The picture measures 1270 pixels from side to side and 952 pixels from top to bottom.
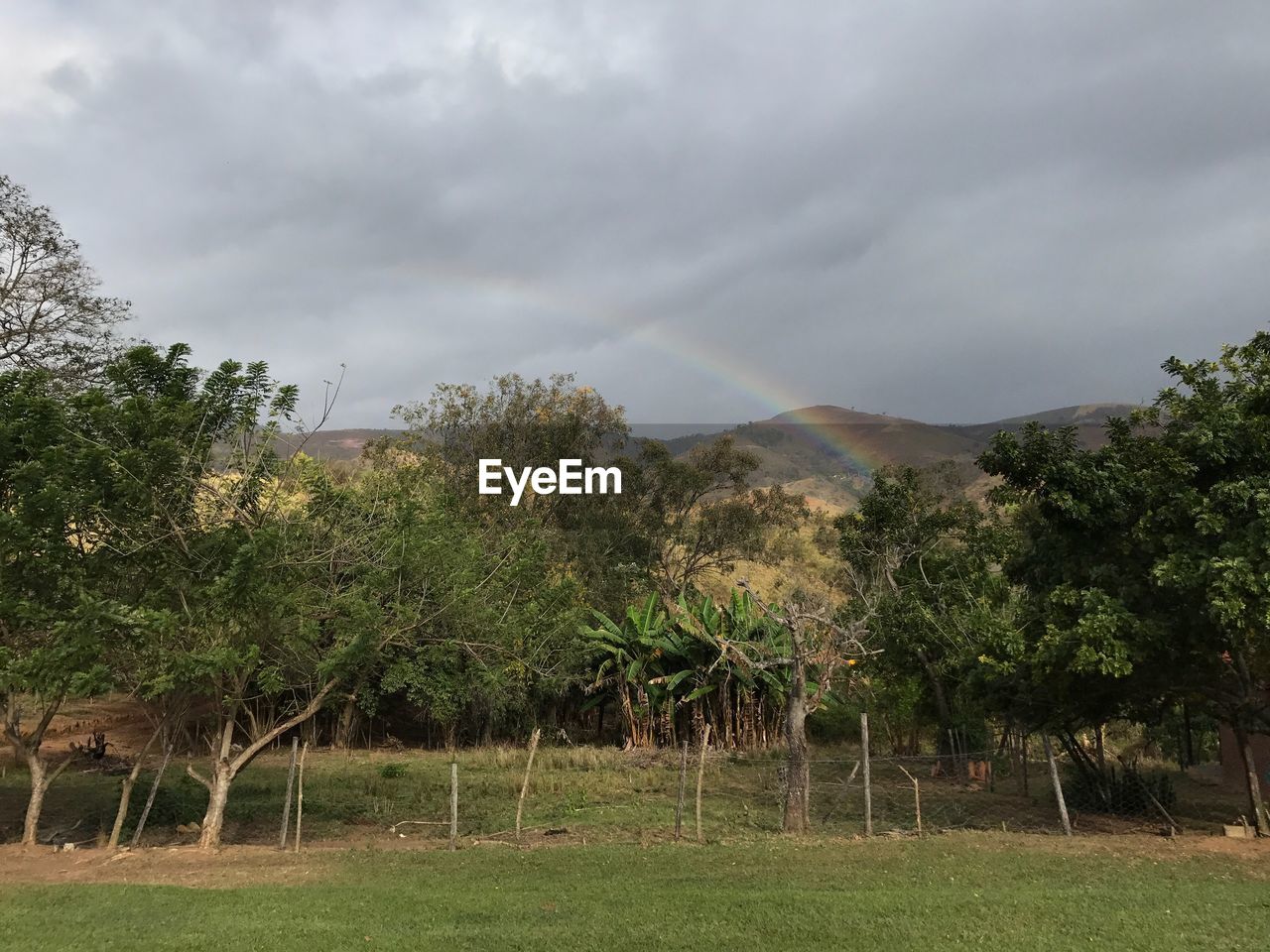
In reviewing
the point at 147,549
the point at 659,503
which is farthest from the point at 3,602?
the point at 659,503

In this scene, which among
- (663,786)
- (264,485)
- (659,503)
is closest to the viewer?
(264,485)

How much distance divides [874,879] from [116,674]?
10885 mm

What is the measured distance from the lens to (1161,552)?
12375mm

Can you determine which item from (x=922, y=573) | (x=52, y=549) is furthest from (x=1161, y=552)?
(x=52, y=549)

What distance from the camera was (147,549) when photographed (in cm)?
1177

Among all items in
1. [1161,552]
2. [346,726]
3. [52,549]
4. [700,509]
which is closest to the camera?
[52,549]

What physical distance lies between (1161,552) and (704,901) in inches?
322

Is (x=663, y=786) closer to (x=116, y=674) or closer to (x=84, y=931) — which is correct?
(x=116, y=674)

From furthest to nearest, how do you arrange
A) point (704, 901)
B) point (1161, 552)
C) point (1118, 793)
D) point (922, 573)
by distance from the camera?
point (922, 573)
point (1118, 793)
point (1161, 552)
point (704, 901)

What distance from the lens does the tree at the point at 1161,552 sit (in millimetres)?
11023

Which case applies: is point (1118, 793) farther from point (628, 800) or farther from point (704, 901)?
point (704, 901)

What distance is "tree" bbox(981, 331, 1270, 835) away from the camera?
36.2ft

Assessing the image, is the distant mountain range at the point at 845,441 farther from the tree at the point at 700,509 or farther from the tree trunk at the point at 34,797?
the tree trunk at the point at 34,797

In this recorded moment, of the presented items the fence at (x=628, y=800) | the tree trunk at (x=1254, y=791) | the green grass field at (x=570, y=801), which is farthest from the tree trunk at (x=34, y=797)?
the tree trunk at (x=1254, y=791)
